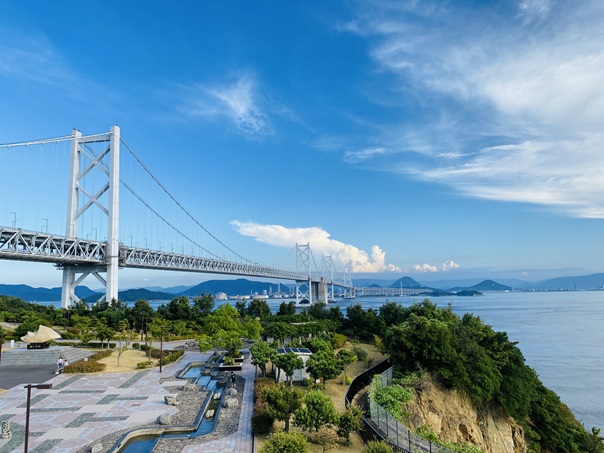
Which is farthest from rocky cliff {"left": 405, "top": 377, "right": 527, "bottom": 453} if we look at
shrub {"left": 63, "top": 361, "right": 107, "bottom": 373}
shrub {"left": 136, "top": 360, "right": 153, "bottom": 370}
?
shrub {"left": 63, "top": 361, "right": 107, "bottom": 373}

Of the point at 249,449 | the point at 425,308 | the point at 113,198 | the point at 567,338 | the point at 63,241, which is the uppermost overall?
the point at 113,198

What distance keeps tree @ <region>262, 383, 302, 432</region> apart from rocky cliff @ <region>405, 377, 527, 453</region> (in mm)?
6508

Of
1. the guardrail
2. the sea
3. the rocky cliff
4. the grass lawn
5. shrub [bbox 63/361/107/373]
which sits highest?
shrub [bbox 63/361/107/373]

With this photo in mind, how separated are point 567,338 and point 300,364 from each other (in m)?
52.4

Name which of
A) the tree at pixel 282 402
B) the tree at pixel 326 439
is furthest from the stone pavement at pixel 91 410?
the tree at pixel 326 439

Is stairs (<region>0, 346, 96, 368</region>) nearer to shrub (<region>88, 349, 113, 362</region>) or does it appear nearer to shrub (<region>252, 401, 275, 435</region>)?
shrub (<region>88, 349, 113, 362</region>)

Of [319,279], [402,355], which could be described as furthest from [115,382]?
[319,279]

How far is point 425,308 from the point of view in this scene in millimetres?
29297

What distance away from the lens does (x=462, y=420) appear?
20375mm

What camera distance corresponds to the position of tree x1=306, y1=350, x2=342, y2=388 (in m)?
18.2

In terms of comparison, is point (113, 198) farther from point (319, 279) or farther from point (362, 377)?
point (319, 279)

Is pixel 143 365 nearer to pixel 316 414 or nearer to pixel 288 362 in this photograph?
pixel 288 362

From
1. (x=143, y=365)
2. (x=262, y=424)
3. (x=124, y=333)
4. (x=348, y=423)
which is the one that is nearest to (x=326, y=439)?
(x=348, y=423)

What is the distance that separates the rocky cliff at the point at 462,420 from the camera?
18.7 metres
